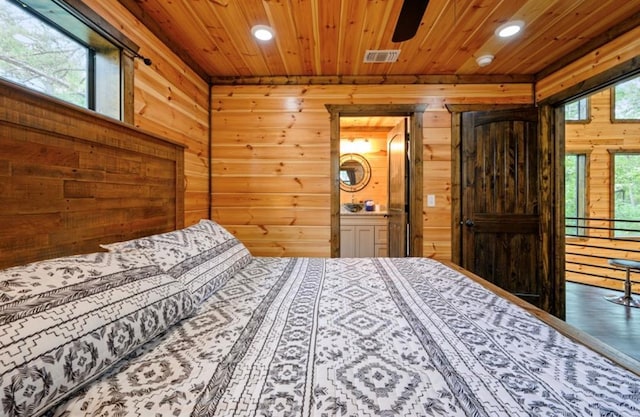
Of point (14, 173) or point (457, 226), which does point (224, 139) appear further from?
point (457, 226)

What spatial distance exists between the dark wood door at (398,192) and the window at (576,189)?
3.49m

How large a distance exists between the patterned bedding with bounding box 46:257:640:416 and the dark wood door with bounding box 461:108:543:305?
192 cm

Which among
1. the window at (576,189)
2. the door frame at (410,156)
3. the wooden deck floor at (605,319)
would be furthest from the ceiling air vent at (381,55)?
the window at (576,189)

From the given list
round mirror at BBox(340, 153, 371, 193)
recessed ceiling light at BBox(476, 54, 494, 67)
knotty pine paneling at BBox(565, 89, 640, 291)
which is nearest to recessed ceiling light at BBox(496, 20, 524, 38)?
recessed ceiling light at BBox(476, 54, 494, 67)

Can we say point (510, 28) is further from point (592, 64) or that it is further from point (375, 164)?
point (375, 164)

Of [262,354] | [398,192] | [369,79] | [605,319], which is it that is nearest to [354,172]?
[398,192]

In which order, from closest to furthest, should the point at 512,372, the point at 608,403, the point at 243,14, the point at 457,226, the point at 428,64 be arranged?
the point at 608,403, the point at 512,372, the point at 243,14, the point at 428,64, the point at 457,226

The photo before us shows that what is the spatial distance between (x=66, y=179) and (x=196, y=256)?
638mm

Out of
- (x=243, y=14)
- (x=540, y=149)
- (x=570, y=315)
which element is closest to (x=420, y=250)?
(x=540, y=149)

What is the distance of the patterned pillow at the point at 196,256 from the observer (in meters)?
1.22

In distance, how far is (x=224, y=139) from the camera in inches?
120

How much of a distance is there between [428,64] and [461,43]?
406mm

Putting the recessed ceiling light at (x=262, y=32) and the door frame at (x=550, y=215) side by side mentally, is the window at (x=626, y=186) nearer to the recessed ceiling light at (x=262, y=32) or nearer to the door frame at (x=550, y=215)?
the door frame at (x=550, y=215)

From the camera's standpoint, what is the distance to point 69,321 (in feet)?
2.23
